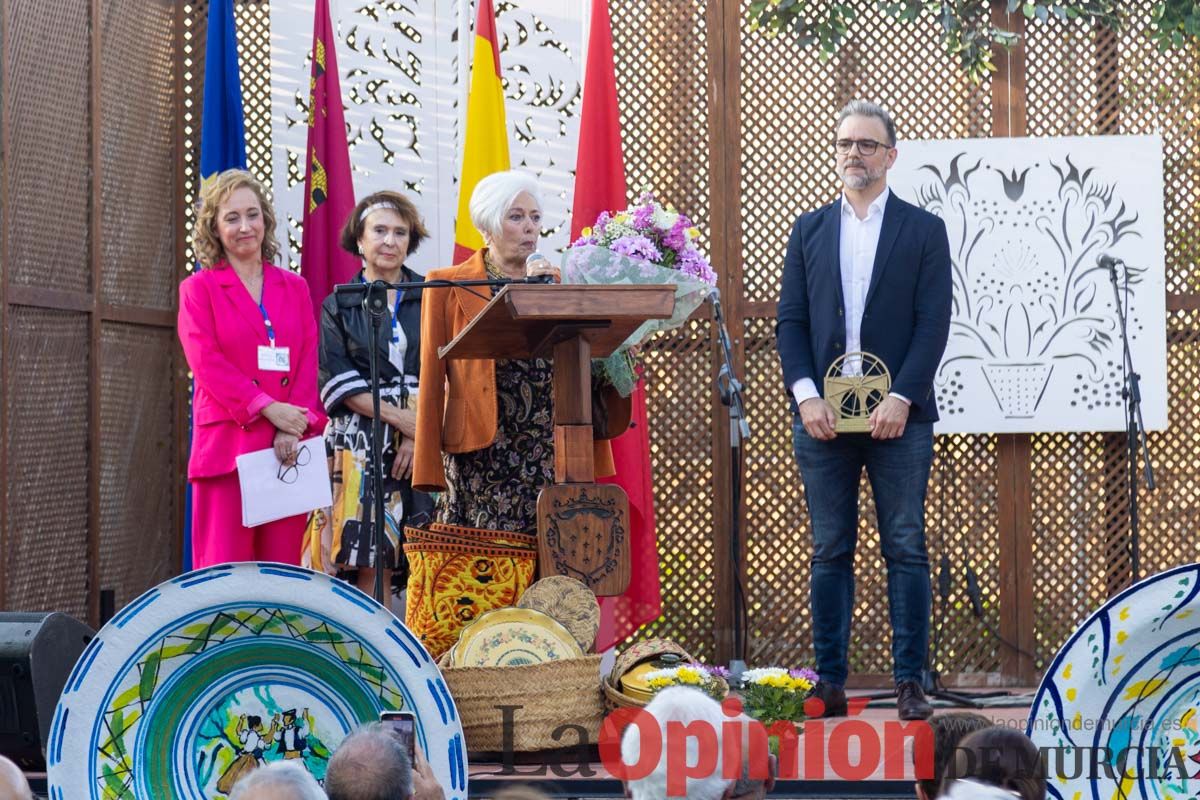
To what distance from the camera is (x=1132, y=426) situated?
545 cm

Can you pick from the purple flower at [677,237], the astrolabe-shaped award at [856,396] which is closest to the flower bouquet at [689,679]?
the astrolabe-shaped award at [856,396]

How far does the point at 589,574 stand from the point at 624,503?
0.61ft

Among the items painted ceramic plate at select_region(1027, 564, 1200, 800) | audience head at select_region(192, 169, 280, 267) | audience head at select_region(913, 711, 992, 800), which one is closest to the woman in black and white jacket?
audience head at select_region(192, 169, 280, 267)

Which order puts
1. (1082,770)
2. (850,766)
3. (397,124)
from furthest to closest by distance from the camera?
(397,124) < (850,766) < (1082,770)

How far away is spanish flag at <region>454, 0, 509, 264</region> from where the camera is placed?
222 inches

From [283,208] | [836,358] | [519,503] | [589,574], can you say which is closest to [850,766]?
[589,574]

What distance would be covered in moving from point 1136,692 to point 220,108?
4.20 m

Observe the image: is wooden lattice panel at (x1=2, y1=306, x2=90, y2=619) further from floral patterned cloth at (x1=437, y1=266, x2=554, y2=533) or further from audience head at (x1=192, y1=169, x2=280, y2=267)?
floral patterned cloth at (x1=437, y1=266, x2=554, y2=533)

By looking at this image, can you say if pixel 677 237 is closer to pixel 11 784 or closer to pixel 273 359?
pixel 273 359

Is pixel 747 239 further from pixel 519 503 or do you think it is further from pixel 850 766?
pixel 850 766

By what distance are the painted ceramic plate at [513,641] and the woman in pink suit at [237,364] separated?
4.33ft

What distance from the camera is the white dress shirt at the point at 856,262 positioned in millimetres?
4484

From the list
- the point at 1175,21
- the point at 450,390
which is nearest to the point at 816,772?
the point at 450,390

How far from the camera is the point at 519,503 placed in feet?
12.9
